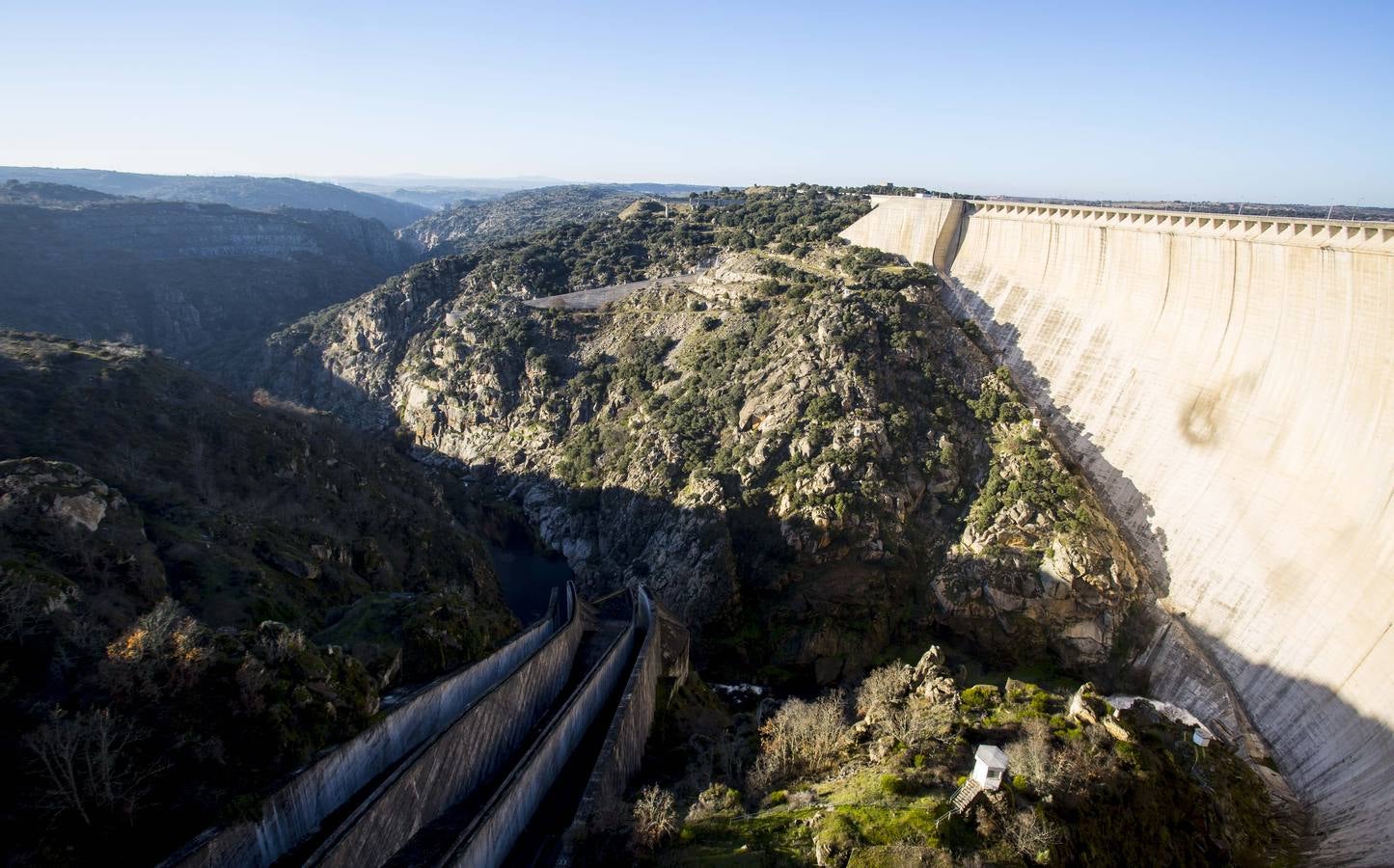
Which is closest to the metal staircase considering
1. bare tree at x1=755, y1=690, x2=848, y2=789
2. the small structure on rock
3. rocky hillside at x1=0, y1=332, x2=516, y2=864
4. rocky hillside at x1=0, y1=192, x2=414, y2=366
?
the small structure on rock

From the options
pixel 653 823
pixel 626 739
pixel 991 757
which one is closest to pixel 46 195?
pixel 626 739

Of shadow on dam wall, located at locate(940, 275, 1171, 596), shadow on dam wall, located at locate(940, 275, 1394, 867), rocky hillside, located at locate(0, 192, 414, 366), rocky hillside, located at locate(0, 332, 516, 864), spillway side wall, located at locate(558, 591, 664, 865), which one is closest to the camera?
rocky hillside, located at locate(0, 332, 516, 864)

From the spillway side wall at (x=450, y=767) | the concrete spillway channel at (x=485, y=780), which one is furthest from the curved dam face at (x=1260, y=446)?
the spillway side wall at (x=450, y=767)

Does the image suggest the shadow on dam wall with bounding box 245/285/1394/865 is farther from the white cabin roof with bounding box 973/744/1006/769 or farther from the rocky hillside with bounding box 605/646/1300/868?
the white cabin roof with bounding box 973/744/1006/769

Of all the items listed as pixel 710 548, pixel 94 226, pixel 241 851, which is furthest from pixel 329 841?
pixel 94 226

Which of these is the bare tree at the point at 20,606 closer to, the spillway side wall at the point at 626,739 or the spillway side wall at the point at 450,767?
the spillway side wall at the point at 450,767

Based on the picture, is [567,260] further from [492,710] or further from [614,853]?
[614,853]
